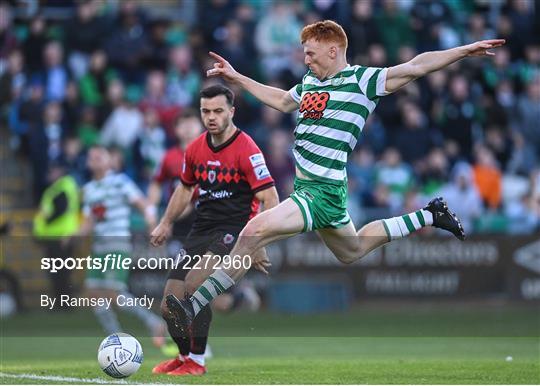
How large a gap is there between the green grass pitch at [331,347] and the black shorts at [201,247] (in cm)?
94

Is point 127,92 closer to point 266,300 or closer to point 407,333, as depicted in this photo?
point 266,300

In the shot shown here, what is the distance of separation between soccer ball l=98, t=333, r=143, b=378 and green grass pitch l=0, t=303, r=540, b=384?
0.12 m

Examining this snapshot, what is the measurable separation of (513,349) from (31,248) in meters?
7.41

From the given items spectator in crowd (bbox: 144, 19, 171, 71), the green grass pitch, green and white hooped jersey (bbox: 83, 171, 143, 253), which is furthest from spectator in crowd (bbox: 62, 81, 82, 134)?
green and white hooped jersey (bbox: 83, 171, 143, 253)

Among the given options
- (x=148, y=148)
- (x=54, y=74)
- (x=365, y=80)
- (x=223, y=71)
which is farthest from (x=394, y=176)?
(x=365, y=80)

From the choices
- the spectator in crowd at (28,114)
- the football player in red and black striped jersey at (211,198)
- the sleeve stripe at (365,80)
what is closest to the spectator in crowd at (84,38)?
the spectator in crowd at (28,114)

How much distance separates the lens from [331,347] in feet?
52.5

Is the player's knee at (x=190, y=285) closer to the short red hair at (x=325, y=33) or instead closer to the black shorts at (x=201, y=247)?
the black shorts at (x=201, y=247)

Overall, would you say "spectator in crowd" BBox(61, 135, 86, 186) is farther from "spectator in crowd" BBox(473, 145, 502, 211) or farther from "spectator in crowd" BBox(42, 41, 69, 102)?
"spectator in crowd" BBox(473, 145, 502, 211)

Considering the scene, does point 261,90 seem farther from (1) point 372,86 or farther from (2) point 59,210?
(2) point 59,210

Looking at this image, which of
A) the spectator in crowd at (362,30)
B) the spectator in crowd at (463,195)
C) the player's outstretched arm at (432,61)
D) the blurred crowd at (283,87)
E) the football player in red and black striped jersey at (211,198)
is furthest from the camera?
the spectator in crowd at (362,30)

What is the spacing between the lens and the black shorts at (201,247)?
11.9m

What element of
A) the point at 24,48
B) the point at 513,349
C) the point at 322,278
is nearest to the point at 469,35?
the point at 322,278

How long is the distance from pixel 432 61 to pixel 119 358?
11.1 feet
